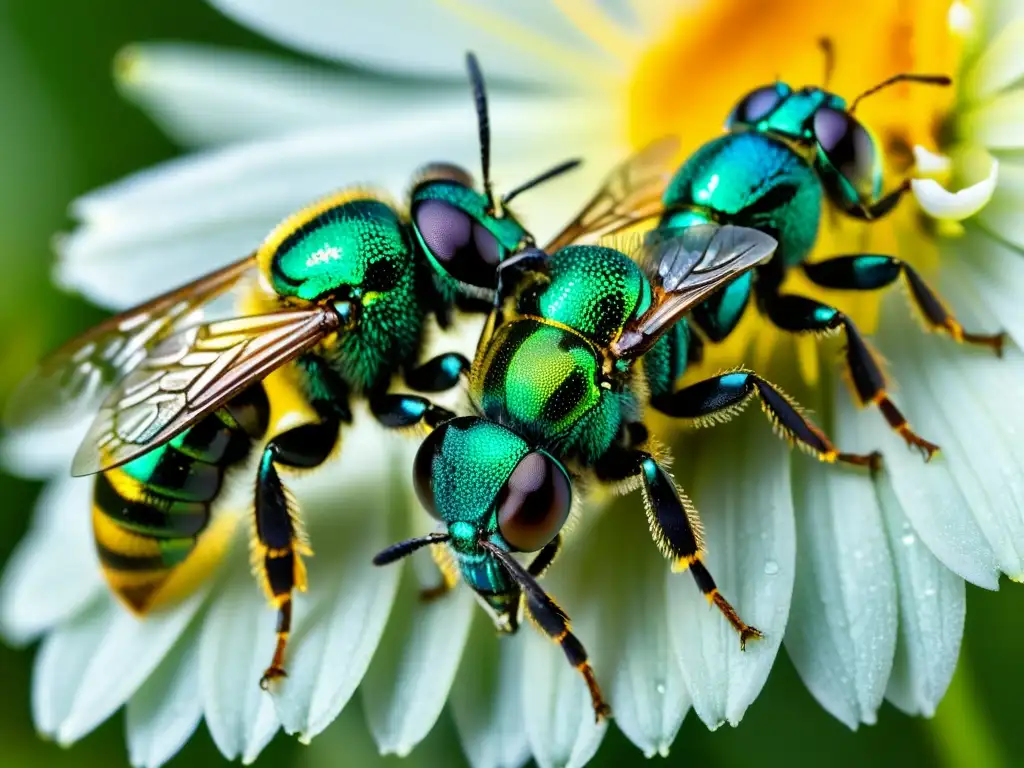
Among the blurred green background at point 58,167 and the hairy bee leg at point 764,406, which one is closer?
the hairy bee leg at point 764,406

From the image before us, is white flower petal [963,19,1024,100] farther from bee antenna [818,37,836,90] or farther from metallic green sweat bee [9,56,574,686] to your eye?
metallic green sweat bee [9,56,574,686]

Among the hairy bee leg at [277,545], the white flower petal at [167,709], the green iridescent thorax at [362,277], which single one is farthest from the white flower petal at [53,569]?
the green iridescent thorax at [362,277]

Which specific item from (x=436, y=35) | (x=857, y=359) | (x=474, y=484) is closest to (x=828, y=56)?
(x=857, y=359)

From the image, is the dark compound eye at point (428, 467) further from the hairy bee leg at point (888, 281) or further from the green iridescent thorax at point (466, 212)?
the hairy bee leg at point (888, 281)

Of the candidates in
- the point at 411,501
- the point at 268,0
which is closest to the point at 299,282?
the point at 411,501

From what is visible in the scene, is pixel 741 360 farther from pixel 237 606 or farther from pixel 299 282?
pixel 237 606
